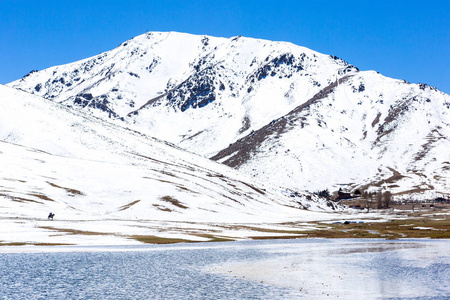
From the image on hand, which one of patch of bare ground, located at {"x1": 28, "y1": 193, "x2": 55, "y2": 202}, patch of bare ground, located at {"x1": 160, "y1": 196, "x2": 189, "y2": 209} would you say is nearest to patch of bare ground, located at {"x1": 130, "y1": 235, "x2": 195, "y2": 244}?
patch of bare ground, located at {"x1": 28, "y1": 193, "x2": 55, "y2": 202}

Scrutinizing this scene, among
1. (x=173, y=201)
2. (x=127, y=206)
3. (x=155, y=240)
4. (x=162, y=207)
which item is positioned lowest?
(x=155, y=240)

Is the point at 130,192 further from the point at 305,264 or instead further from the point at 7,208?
the point at 305,264

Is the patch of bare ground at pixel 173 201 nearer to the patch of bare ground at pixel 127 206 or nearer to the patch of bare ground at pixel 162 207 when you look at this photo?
the patch of bare ground at pixel 162 207

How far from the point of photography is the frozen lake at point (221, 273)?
137 ft

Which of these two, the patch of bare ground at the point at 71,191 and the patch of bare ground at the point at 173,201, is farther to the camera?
the patch of bare ground at the point at 173,201

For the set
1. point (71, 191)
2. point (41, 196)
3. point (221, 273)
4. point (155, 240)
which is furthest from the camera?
point (71, 191)

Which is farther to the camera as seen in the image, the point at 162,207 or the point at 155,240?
the point at 162,207

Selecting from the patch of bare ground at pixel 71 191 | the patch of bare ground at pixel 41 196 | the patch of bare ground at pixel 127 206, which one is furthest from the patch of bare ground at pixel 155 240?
the patch of bare ground at pixel 71 191

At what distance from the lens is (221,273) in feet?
178

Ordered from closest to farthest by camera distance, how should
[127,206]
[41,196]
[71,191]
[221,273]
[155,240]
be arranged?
[221,273] < [155,240] < [41,196] < [127,206] < [71,191]

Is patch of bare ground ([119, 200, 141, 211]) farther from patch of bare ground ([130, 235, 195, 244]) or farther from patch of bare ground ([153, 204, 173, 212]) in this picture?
patch of bare ground ([130, 235, 195, 244])

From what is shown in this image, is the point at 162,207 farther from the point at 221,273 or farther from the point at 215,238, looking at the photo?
the point at 221,273

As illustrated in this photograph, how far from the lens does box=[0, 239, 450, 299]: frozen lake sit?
137 feet

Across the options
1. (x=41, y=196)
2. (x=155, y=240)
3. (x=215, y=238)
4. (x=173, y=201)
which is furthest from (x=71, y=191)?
(x=155, y=240)
